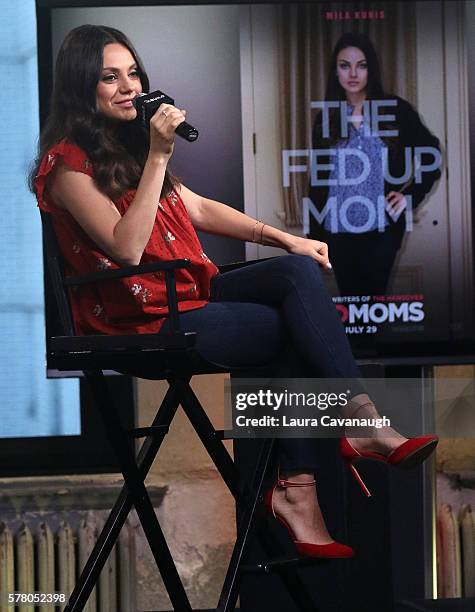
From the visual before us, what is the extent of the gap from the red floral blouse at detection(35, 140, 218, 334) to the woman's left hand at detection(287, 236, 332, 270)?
0.64 ft

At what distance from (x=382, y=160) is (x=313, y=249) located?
75 centimetres

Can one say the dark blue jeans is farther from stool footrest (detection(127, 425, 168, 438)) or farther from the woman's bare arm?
the woman's bare arm

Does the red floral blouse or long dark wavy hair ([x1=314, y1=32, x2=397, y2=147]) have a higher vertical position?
long dark wavy hair ([x1=314, y1=32, x2=397, y2=147])

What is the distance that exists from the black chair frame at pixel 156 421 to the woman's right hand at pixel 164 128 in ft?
0.91

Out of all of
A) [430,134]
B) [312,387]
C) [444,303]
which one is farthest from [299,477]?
Result: [430,134]

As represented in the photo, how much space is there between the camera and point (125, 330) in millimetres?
2143

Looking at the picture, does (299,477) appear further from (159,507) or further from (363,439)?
(159,507)

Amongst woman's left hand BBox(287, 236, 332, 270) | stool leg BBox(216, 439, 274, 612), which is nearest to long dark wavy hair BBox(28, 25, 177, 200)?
woman's left hand BBox(287, 236, 332, 270)

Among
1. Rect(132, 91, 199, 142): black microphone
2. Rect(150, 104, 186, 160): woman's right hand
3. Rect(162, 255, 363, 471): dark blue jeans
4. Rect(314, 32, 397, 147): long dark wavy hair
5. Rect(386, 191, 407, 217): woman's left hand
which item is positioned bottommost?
Rect(162, 255, 363, 471): dark blue jeans

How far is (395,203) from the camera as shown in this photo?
2945 millimetres

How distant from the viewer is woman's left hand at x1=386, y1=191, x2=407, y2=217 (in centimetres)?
294

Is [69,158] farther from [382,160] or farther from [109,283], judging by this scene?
[382,160]

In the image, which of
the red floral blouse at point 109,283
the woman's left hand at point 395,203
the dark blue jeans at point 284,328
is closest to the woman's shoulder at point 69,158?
the red floral blouse at point 109,283

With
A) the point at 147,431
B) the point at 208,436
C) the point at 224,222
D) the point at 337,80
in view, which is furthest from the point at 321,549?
the point at 337,80
